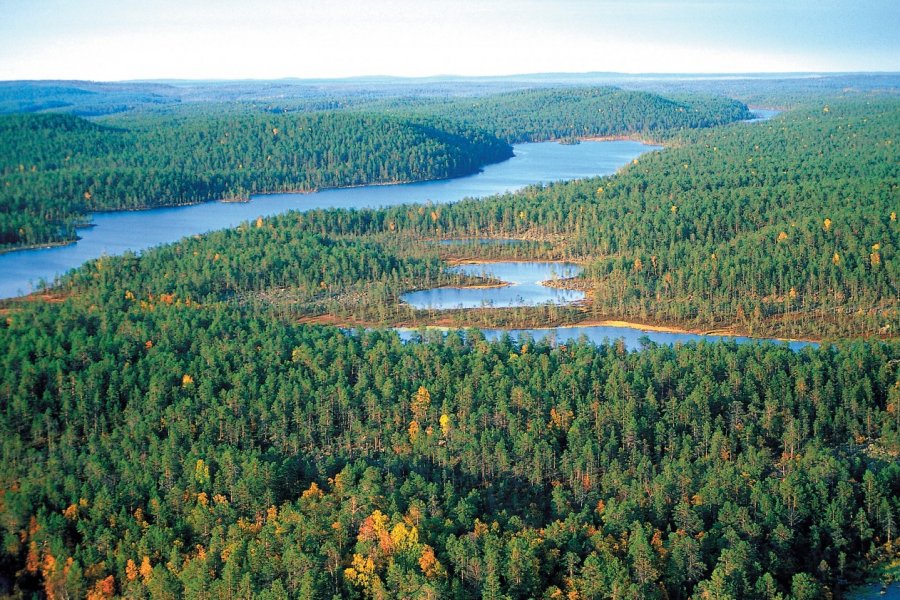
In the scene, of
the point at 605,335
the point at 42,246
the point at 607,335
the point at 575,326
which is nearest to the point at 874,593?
the point at 607,335

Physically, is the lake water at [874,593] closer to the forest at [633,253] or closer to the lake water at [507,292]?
the forest at [633,253]

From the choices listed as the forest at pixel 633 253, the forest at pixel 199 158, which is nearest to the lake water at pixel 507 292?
the forest at pixel 633 253

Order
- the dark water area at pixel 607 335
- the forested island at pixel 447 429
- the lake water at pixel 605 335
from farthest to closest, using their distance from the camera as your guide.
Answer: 1. the lake water at pixel 605 335
2. the dark water area at pixel 607 335
3. the forested island at pixel 447 429

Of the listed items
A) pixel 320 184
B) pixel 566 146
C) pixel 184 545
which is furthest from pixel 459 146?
pixel 184 545

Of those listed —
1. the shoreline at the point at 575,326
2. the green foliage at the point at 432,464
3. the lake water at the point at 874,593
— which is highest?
the green foliage at the point at 432,464

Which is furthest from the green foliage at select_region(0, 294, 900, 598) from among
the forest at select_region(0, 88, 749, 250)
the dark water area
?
the forest at select_region(0, 88, 749, 250)

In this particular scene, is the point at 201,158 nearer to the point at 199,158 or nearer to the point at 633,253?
the point at 199,158

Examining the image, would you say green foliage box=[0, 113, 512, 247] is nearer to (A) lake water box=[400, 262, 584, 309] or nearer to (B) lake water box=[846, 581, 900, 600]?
(A) lake water box=[400, 262, 584, 309]
